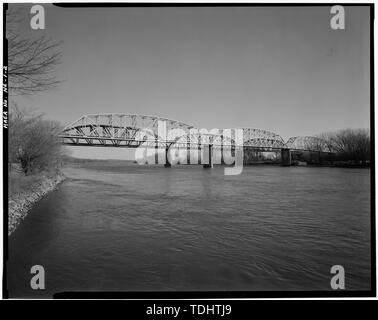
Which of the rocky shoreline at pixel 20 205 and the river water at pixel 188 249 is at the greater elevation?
the rocky shoreline at pixel 20 205

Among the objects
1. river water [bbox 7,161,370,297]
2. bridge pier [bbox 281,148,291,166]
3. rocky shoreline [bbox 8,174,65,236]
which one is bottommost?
river water [bbox 7,161,370,297]

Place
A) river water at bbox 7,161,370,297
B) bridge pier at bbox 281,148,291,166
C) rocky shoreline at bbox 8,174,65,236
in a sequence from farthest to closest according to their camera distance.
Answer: bridge pier at bbox 281,148,291,166 < rocky shoreline at bbox 8,174,65,236 < river water at bbox 7,161,370,297

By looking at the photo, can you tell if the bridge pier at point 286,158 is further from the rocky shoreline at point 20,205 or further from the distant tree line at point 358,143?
the rocky shoreline at point 20,205

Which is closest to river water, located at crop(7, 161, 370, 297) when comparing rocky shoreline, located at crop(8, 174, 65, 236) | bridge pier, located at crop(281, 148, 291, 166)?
rocky shoreline, located at crop(8, 174, 65, 236)

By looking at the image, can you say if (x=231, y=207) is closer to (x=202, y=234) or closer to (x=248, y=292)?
(x=202, y=234)

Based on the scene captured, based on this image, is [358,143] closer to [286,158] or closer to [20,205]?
[20,205]

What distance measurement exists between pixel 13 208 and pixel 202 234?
373 centimetres

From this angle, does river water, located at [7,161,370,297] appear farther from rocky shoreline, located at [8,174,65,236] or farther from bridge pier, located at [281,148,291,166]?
bridge pier, located at [281,148,291,166]

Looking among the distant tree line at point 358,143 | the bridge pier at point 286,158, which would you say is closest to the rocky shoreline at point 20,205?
the distant tree line at point 358,143

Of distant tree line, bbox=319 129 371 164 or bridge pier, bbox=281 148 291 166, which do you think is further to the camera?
bridge pier, bbox=281 148 291 166

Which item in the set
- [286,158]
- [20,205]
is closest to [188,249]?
[20,205]

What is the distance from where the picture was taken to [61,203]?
23.4ft

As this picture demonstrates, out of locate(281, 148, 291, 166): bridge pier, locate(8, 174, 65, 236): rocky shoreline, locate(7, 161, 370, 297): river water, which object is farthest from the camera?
locate(281, 148, 291, 166): bridge pier
